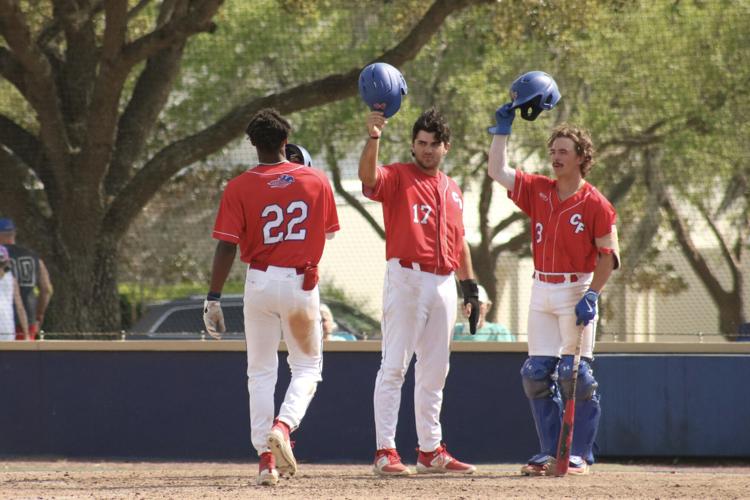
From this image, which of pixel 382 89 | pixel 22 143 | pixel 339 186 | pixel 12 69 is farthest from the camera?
pixel 339 186

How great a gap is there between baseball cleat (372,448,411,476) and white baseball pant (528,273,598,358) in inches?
39.6

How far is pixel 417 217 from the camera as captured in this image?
24.1 ft

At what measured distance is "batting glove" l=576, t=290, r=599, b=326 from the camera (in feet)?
23.2

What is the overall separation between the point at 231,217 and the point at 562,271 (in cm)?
194

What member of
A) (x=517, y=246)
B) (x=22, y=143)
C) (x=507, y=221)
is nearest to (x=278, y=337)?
(x=22, y=143)

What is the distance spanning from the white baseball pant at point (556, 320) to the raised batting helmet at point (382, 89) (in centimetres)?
135

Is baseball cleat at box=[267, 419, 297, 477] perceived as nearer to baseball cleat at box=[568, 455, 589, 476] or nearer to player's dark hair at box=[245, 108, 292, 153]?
player's dark hair at box=[245, 108, 292, 153]


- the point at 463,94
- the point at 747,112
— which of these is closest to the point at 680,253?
the point at 747,112

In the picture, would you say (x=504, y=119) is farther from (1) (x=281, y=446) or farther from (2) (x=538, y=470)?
(1) (x=281, y=446)

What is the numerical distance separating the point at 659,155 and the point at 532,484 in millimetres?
8929

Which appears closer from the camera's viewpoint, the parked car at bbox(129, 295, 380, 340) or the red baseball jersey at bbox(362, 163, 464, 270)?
the red baseball jersey at bbox(362, 163, 464, 270)

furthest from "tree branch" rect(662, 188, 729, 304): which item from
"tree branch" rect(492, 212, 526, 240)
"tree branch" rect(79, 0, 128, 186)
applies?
"tree branch" rect(79, 0, 128, 186)

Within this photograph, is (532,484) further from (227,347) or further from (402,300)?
(227,347)

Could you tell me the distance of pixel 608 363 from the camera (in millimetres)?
9430
